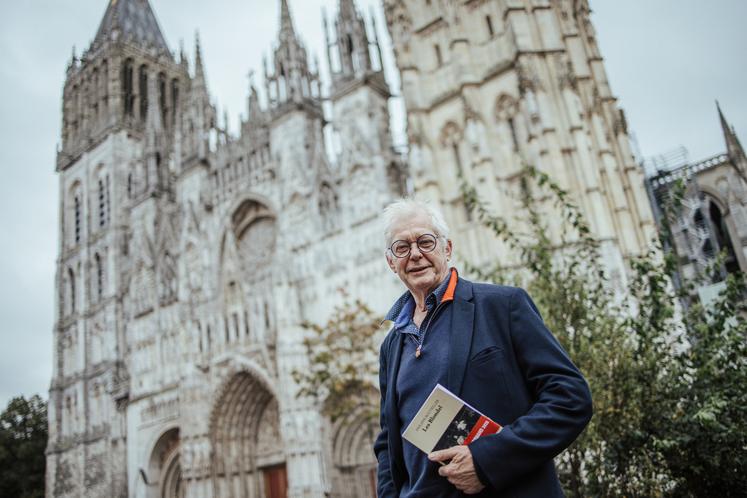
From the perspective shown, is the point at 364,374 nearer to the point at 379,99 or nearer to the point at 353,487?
the point at 353,487

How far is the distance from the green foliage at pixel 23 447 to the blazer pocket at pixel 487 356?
34525 millimetres

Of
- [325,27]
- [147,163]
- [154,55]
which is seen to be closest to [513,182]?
[325,27]

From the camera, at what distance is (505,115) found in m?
17.6

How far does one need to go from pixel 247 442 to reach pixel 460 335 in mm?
20561

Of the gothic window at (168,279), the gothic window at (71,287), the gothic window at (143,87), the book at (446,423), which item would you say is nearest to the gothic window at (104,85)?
the gothic window at (143,87)

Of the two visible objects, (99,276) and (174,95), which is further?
(174,95)

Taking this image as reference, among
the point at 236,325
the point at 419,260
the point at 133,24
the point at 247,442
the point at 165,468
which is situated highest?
the point at 133,24

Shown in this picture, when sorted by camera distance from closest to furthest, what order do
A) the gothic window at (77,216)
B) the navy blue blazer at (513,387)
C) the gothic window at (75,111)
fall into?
the navy blue blazer at (513,387), the gothic window at (77,216), the gothic window at (75,111)

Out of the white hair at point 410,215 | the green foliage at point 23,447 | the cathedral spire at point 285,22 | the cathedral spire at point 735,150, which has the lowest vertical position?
the white hair at point 410,215

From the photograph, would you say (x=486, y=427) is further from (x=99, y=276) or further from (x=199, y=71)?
(x=99, y=276)

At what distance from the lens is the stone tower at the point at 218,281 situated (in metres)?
19.5

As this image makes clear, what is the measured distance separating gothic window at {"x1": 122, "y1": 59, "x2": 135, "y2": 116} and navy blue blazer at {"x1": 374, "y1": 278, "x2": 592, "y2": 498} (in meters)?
34.2

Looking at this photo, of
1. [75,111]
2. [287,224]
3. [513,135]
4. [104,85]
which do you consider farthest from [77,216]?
[513,135]

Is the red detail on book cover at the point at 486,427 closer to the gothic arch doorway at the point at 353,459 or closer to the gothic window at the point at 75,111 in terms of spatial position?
the gothic arch doorway at the point at 353,459
